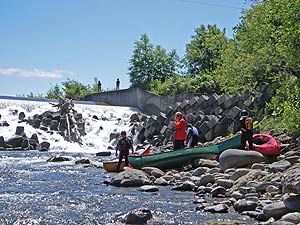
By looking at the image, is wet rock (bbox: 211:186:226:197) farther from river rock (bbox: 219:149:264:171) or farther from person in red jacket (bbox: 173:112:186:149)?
person in red jacket (bbox: 173:112:186:149)

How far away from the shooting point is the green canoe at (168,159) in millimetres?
15922

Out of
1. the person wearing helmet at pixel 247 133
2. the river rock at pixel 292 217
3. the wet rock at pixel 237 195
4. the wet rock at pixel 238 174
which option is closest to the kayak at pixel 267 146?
the person wearing helmet at pixel 247 133

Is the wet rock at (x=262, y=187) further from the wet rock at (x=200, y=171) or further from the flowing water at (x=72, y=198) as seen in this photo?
the wet rock at (x=200, y=171)

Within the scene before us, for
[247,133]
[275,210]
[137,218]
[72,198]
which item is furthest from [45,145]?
[275,210]

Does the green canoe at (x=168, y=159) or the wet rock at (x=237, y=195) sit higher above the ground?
the green canoe at (x=168, y=159)

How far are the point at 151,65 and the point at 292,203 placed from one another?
37.2m

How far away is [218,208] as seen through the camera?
9750 mm

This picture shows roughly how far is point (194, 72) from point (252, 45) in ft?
69.6

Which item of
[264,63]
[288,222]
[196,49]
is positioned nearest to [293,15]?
[264,63]

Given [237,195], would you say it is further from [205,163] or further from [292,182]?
[205,163]

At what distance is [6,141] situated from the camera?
27.0m

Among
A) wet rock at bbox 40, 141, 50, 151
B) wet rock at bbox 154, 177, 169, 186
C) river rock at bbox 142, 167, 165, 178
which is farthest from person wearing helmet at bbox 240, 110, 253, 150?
wet rock at bbox 40, 141, 50, 151

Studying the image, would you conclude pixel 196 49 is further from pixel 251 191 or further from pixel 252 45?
pixel 251 191

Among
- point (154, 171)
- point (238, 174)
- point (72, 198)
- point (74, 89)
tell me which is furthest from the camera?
point (74, 89)
